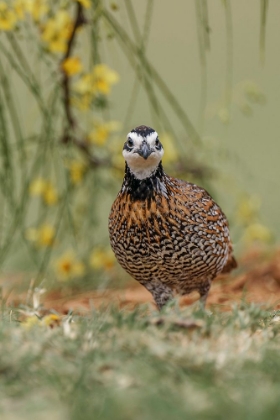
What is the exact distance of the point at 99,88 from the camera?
5.27 meters

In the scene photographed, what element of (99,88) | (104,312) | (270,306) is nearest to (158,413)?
(104,312)

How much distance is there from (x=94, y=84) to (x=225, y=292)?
5.60 ft

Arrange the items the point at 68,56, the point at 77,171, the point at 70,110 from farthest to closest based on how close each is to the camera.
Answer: the point at 77,171 < the point at 70,110 < the point at 68,56

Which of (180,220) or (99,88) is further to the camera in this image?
(99,88)

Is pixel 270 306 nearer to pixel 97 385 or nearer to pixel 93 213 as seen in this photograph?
pixel 97 385

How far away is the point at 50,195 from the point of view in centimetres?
634

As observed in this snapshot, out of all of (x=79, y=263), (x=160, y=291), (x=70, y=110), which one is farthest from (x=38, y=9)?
(x=79, y=263)

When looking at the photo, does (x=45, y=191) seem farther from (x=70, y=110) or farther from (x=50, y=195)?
(x=70, y=110)

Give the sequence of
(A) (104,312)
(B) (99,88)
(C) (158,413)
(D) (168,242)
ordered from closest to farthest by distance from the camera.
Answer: (C) (158,413) < (A) (104,312) < (D) (168,242) < (B) (99,88)

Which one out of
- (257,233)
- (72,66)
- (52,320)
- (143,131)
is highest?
(72,66)

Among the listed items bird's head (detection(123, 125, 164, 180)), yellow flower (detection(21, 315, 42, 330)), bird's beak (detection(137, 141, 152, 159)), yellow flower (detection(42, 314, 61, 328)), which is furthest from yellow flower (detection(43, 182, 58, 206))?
yellow flower (detection(42, 314, 61, 328))

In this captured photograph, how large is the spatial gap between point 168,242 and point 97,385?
63.4 inches

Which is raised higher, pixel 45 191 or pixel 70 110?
pixel 70 110

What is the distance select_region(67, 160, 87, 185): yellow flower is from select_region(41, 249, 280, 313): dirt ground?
36.4 inches
